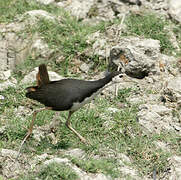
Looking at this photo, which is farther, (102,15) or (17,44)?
(102,15)

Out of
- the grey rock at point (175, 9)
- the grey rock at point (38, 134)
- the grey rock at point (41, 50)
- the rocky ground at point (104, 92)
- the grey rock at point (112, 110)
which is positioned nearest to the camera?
the rocky ground at point (104, 92)

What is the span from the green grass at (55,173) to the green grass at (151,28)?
12.5ft

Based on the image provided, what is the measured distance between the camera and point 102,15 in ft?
27.9

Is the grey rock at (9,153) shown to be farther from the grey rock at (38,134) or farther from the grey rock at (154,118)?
the grey rock at (154,118)

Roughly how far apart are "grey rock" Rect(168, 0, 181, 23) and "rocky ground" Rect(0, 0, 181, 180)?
0.07 ft

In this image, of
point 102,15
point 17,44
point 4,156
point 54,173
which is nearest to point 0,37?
point 17,44

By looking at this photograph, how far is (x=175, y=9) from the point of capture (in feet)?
27.0

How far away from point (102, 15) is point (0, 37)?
6.93 ft

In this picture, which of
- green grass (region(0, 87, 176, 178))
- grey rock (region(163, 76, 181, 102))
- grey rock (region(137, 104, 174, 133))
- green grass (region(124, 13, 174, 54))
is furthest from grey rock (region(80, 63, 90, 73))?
grey rock (region(137, 104, 174, 133))

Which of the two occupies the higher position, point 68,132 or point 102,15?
point 102,15

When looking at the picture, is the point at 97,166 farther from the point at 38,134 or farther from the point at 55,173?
the point at 38,134

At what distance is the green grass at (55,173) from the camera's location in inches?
167

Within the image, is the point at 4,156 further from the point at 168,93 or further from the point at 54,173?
the point at 168,93

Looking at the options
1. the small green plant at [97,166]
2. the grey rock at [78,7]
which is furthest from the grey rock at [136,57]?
the small green plant at [97,166]
